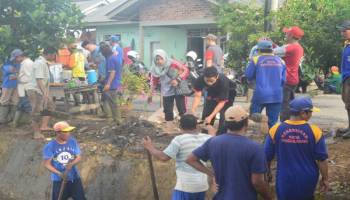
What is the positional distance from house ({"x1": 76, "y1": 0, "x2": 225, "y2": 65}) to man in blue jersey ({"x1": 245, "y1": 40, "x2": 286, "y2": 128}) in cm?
1339

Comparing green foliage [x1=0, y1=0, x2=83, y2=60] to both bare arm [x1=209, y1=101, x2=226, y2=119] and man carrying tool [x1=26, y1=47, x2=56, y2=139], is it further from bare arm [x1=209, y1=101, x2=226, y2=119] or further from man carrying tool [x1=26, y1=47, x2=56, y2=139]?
bare arm [x1=209, y1=101, x2=226, y2=119]

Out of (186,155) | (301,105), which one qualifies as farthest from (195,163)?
(301,105)

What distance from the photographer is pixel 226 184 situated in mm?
4215

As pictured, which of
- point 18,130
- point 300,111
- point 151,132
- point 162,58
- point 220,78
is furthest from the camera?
point 18,130

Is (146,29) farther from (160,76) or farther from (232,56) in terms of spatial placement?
(160,76)

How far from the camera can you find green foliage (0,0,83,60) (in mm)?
10242

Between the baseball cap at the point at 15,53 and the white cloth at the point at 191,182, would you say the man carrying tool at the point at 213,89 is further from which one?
the baseball cap at the point at 15,53

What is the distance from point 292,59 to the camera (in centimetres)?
750

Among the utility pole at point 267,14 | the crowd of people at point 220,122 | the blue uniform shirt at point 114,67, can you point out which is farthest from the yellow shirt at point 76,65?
the utility pole at point 267,14

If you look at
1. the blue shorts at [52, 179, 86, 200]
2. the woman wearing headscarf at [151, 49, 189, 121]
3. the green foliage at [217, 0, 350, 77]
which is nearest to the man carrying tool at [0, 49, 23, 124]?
the woman wearing headscarf at [151, 49, 189, 121]

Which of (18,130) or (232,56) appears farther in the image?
(232,56)

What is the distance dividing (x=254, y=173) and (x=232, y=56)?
8.94 m

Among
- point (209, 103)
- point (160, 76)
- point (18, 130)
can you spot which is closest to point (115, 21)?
point (18, 130)

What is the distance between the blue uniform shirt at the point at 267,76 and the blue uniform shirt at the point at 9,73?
5.31 m
